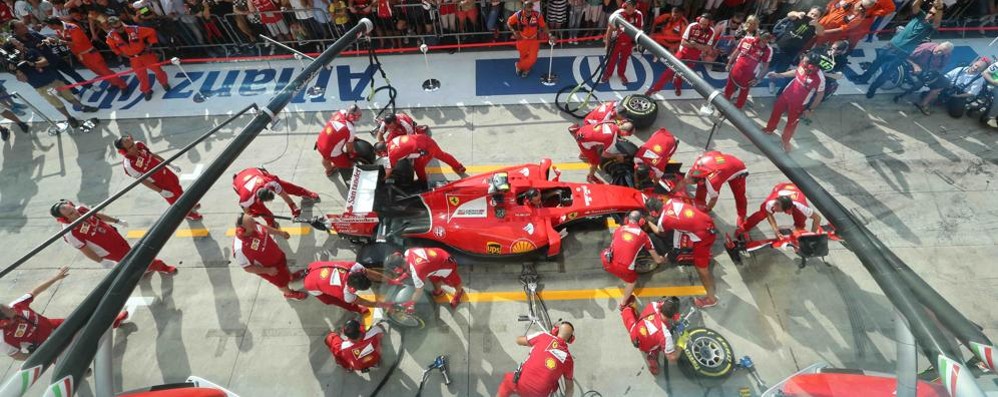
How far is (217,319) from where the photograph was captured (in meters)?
5.59

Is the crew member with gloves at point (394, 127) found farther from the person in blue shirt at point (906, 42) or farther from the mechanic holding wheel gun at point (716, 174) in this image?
the person in blue shirt at point (906, 42)

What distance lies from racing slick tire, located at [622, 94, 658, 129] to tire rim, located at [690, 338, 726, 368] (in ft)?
13.4

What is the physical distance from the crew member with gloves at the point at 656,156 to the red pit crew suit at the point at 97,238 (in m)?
6.23

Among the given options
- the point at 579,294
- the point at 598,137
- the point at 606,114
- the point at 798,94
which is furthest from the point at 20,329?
the point at 798,94

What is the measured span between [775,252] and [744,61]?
127 inches

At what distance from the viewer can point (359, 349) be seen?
455 cm

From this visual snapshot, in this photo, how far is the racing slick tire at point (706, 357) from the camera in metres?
4.57

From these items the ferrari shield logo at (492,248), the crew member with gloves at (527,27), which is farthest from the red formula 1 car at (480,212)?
the crew member with gloves at (527,27)

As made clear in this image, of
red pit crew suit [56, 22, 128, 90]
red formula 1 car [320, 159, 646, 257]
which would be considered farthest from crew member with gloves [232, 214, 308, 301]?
red pit crew suit [56, 22, 128, 90]

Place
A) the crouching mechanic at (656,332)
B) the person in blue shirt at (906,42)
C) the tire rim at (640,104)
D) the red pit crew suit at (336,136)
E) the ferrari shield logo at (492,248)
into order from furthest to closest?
the tire rim at (640,104) < the person in blue shirt at (906,42) < the red pit crew suit at (336,136) < the ferrari shield logo at (492,248) < the crouching mechanic at (656,332)

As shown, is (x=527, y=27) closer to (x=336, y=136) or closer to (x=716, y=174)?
(x=336, y=136)

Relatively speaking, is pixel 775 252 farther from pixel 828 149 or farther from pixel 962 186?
pixel 962 186

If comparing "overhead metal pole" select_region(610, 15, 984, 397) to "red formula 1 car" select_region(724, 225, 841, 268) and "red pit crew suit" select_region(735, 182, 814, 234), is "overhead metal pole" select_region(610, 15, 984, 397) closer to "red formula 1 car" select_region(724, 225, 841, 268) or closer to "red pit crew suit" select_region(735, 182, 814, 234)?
"red formula 1 car" select_region(724, 225, 841, 268)

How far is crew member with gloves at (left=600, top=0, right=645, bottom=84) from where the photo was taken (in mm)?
7500
